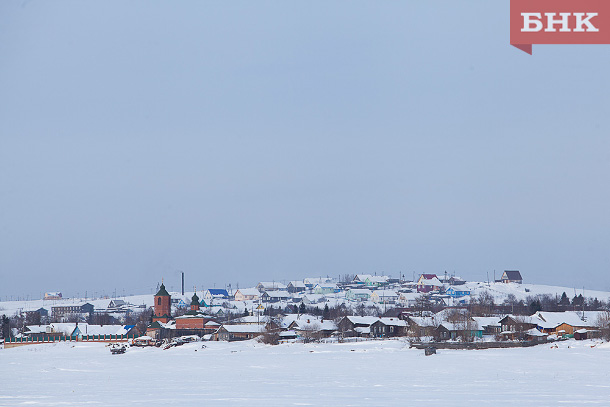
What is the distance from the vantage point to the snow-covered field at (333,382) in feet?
82.2

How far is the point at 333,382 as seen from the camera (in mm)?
31219

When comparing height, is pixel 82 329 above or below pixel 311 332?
below

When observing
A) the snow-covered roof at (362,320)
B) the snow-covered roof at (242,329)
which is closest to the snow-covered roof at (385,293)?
the snow-covered roof at (362,320)

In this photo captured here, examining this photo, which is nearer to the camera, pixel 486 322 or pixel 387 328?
pixel 486 322

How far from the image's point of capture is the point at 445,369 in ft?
125

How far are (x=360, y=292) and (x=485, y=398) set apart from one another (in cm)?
17042

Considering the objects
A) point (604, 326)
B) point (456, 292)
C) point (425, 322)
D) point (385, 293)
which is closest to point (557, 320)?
point (604, 326)

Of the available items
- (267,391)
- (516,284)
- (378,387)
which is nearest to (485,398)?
(378,387)

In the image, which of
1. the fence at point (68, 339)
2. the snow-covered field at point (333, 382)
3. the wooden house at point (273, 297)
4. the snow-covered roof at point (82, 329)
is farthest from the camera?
the wooden house at point (273, 297)

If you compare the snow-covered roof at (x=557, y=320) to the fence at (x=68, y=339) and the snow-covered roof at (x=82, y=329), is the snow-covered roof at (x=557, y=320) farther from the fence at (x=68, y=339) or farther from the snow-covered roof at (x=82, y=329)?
the snow-covered roof at (x=82, y=329)

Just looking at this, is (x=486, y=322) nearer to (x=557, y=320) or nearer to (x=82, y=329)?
(x=557, y=320)

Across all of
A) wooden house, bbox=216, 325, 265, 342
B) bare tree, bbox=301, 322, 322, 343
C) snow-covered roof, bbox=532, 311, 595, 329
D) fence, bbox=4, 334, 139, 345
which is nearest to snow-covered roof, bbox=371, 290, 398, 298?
fence, bbox=4, 334, 139, 345

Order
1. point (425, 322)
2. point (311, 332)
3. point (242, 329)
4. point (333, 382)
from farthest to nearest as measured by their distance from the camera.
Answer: point (242, 329) < point (311, 332) < point (425, 322) < point (333, 382)

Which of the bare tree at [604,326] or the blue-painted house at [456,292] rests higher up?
the bare tree at [604,326]
